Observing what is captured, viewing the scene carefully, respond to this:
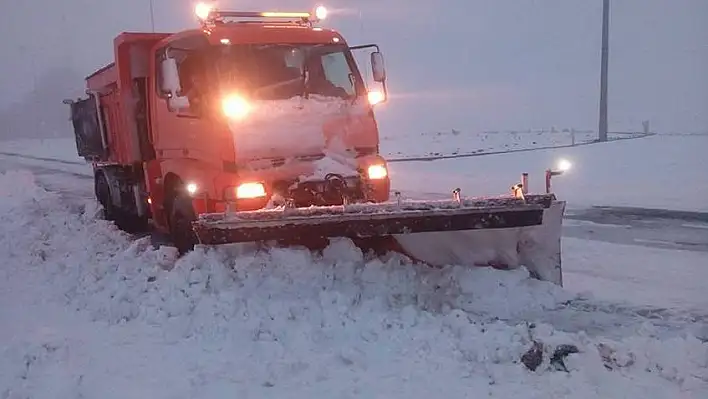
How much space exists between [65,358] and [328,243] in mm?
2438

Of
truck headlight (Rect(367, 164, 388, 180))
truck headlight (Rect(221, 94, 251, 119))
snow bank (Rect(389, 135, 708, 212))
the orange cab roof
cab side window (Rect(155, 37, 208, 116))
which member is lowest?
snow bank (Rect(389, 135, 708, 212))

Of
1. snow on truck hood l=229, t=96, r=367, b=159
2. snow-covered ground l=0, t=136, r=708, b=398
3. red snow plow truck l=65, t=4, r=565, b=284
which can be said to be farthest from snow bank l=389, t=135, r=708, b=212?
snow on truck hood l=229, t=96, r=367, b=159

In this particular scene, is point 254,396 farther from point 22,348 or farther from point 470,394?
point 22,348

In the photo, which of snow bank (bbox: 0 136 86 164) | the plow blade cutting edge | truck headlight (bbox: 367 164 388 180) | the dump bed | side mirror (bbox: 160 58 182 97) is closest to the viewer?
the plow blade cutting edge

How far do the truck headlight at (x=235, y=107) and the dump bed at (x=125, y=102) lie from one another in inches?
90.2

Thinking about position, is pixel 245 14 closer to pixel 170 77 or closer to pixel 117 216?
pixel 170 77

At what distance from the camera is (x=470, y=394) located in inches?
165

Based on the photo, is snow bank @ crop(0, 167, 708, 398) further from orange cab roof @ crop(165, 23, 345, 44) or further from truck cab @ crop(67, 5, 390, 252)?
orange cab roof @ crop(165, 23, 345, 44)

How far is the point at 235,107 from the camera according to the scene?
22.7 ft

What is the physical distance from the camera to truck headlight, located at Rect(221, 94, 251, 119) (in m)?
6.88

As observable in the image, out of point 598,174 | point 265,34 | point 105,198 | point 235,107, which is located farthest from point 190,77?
point 598,174

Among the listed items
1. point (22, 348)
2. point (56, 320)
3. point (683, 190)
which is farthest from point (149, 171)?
point (683, 190)

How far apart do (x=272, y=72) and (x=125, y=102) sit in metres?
2.87

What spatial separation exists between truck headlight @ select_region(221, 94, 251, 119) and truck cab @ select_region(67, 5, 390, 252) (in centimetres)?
1
